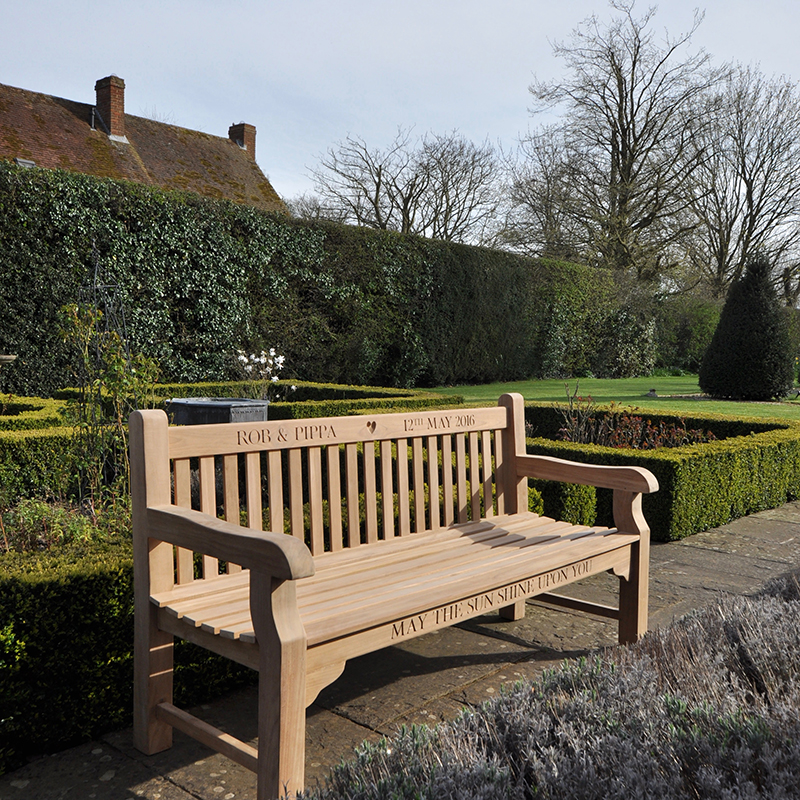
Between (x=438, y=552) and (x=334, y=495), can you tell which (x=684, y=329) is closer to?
(x=438, y=552)

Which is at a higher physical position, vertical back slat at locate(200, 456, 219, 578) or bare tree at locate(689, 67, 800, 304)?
bare tree at locate(689, 67, 800, 304)

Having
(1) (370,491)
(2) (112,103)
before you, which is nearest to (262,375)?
(1) (370,491)

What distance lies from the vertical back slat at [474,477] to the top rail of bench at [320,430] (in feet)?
0.19

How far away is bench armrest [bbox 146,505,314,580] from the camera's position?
5.93 ft

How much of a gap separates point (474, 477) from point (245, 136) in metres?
23.4

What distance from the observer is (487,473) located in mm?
3473

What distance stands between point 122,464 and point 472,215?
995 inches

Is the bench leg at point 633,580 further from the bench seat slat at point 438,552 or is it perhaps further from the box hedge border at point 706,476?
the box hedge border at point 706,476

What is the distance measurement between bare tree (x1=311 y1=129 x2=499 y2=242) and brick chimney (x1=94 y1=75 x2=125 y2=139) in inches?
330

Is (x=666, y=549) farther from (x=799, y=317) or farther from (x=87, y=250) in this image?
(x=799, y=317)

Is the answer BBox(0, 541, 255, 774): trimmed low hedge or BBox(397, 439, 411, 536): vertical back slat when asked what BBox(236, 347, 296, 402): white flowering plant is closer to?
BBox(397, 439, 411, 536): vertical back slat

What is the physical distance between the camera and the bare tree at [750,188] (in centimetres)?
2520

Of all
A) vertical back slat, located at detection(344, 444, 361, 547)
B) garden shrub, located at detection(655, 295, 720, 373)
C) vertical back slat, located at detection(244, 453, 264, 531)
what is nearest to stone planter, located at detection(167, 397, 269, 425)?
vertical back slat, located at detection(344, 444, 361, 547)

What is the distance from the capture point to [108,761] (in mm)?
2238
